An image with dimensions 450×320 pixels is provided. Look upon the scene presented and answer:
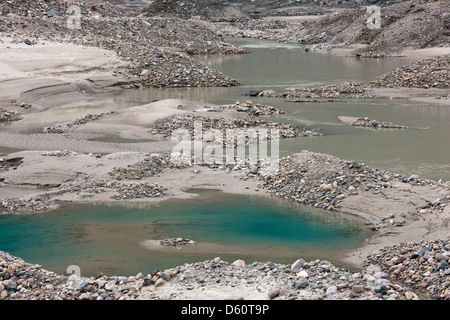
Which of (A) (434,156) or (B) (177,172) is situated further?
(A) (434,156)

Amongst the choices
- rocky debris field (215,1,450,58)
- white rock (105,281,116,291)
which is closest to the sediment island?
white rock (105,281,116,291)

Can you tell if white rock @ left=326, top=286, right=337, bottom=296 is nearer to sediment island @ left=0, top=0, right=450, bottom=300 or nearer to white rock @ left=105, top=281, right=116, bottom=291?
sediment island @ left=0, top=0, right=450, bottom=300

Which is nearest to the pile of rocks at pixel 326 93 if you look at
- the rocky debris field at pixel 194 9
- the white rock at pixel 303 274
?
the white rock at pixel 303 274

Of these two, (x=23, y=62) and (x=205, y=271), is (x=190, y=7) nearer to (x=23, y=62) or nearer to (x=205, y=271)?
(x=23, y=62)

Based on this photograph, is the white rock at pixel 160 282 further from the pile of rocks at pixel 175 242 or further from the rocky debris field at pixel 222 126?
the rocky debris field at pixel 222 126

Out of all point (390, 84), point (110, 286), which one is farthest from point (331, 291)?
point (390, 84)

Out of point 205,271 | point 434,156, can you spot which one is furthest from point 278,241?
point 434,156

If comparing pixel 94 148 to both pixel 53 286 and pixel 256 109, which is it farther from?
pixel 53 286
